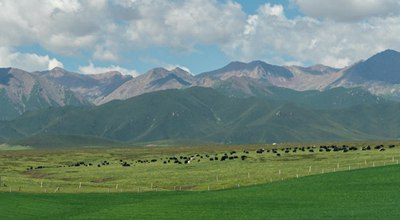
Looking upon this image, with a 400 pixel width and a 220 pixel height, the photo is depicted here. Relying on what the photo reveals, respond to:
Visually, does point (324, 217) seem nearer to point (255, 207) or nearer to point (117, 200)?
point (255, 207)

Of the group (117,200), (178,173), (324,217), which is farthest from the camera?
(178,173)

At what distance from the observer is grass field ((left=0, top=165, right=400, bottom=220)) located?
2205 inches

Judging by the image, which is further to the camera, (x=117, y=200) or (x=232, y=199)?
(x=117, y=200)

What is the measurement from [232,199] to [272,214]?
43.6 ft

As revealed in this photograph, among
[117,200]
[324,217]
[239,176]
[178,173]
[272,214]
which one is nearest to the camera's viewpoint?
[324,217]

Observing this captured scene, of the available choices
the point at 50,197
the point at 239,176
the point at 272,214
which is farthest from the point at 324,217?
the point at 239,176

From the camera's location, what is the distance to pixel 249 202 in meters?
65.4

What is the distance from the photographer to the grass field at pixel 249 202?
5602 cm

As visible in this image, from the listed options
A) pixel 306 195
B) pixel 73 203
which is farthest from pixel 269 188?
pixel 73 203

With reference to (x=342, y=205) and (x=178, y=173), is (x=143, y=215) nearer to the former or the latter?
(x=342, y=205)

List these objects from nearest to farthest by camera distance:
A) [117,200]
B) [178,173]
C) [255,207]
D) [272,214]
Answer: [272,214] → [255,207] → [117,200] → [178,173]

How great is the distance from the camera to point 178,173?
11650 centimetres

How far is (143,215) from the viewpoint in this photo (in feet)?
193

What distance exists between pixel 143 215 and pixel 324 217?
777 inches
